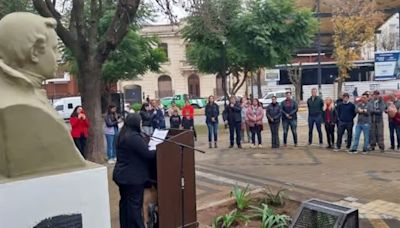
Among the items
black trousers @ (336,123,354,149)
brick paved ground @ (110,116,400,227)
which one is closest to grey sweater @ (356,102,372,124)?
black trousers @ (336,123,354,149)

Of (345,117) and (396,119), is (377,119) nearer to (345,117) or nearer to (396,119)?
(396,119)

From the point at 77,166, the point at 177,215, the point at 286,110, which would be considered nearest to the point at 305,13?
the point at 286,110

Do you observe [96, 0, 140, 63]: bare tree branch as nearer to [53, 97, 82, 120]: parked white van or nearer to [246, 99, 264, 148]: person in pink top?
[246, 99, 264, 148]: person in pink top

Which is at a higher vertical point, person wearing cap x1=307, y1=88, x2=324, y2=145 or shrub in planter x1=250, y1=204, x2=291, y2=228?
person wearing cap x1=307, y1=88, x2=324, y2=145

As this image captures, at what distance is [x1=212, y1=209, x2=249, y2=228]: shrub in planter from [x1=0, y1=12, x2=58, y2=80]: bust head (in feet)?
11.8

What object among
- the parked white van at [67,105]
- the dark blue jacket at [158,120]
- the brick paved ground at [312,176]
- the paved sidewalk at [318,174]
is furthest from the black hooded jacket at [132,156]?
the parked white van at [67,105]

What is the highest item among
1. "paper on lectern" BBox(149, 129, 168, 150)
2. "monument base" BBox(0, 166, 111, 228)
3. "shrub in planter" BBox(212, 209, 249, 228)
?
"paper on lectern" BBox(149, 129, 168, 150)

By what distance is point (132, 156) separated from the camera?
5.18 m

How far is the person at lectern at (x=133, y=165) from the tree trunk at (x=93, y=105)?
561cm

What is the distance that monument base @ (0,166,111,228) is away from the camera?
3.17 metres

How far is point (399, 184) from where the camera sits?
8703mm

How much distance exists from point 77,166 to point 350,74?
41843 mm

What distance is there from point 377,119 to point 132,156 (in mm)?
9226

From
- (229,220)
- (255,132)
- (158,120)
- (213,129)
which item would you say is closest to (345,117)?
(255,132)
